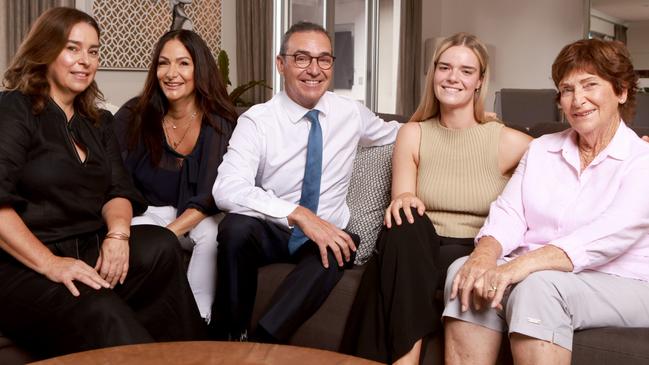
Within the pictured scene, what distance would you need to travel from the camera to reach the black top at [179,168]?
2.58 m

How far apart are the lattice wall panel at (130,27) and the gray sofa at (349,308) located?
→ 2.97m

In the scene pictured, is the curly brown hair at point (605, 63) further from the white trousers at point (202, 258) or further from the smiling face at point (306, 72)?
the white trousers at point (202, 258)

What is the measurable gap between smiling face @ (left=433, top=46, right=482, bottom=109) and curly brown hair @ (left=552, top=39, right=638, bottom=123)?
35 cm

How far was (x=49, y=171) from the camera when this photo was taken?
2.07 metres

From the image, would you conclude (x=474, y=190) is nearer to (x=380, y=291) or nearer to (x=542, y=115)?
(x=380, y=291)

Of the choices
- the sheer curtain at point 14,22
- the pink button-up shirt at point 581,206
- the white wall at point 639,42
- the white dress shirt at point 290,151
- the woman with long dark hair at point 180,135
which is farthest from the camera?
the white wall at point 639,42

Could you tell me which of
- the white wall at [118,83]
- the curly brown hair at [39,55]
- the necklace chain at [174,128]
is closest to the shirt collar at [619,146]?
the necklace chain at [174,128]

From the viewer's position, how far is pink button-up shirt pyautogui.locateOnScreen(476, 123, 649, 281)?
73.9 inches

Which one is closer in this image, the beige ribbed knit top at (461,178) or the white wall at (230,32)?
the beige ribbed knit top at (461,178)

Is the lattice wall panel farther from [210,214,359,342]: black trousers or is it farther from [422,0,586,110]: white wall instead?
[422,0,586,110]: white wall

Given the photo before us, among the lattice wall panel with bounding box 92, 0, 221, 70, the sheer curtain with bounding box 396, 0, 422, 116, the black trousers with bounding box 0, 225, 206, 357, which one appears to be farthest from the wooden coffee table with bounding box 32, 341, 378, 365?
the sheer curtain with bounding box 396, 0, 422, 116

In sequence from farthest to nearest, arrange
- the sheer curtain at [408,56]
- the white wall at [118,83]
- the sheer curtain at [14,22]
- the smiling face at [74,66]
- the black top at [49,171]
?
the sheer curtain at [408,56]
the white wall at [118,83]
the sheer curtain at [14,22]
the smiling face at [74,66]
the black top at [49,171]

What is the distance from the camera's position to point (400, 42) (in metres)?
8.50

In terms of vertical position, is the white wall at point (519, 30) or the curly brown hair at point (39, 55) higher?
the white wall at point (519, 30)
